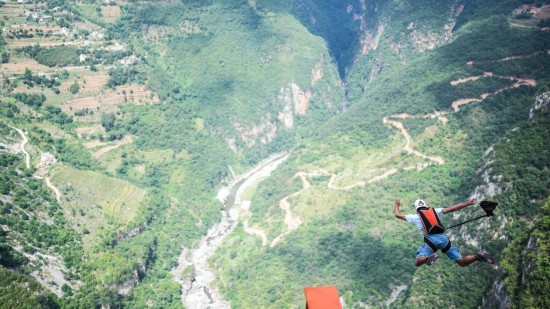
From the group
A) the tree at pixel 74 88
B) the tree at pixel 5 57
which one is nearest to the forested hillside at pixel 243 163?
the tree at pixel 5 57

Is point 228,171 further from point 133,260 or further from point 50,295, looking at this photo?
point 50,295

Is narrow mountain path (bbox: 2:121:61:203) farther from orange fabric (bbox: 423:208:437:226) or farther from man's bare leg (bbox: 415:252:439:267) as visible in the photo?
orange fabric (bbox: 423:208:437:226)

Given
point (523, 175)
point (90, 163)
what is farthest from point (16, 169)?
point (523, 175)

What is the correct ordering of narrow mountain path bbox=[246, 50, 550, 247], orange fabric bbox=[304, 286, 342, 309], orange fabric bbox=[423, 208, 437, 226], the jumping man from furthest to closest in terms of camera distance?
narrow mountain path bbox=[246, 50, 550, 247] → orange fabric bbox=[423, 208, 437, 226] → the jumping man → orange fabric bbox=[304, 286, 342, 309]

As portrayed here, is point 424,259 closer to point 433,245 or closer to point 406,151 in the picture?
point 433,245

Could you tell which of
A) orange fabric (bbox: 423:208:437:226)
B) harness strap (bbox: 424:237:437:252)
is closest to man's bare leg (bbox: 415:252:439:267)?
harness strap (bbox: 424:237:437:252)

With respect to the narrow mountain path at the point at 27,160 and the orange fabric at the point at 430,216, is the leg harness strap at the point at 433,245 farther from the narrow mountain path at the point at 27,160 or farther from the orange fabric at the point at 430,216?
the narrow mountain path at the point at 27,160
